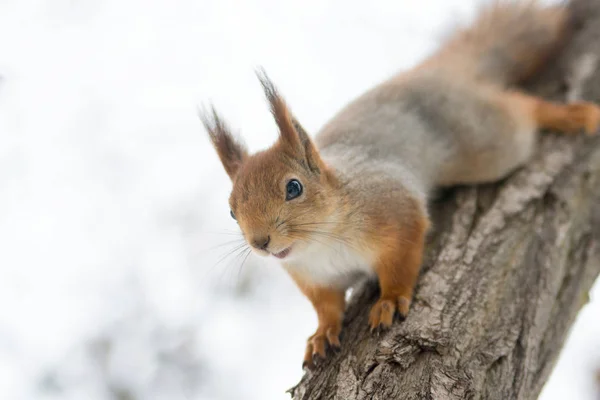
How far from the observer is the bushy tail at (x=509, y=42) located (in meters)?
3.85

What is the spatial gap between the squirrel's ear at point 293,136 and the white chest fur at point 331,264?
342 millimetres

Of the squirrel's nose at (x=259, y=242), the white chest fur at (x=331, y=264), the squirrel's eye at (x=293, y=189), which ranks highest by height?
the squirrel's eye at (x=293, y=189)

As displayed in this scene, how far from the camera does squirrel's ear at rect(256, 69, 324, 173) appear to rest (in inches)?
94.9

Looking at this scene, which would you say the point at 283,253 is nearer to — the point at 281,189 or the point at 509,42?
the point at 281,189

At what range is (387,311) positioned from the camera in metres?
2.40

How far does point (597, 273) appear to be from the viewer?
3043 millimetres

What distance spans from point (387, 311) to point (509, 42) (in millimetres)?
2353

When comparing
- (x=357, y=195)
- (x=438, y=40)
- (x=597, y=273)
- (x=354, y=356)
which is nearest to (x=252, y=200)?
(x=357, y=195)

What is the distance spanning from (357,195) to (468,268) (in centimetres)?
57

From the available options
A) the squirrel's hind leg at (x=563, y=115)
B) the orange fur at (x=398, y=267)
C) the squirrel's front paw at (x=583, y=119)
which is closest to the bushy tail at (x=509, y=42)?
the squirrel's hind leg at (x=563, y=115)

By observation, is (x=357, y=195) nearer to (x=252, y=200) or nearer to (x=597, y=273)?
(x=252, y=200)

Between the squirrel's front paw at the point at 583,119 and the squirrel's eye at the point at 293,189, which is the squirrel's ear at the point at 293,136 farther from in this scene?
the squirrel's front paw at the point at 583,119

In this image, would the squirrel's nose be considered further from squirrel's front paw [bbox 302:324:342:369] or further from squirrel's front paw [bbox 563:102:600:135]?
squirrel's front paw [bbox 563:102:600:135]

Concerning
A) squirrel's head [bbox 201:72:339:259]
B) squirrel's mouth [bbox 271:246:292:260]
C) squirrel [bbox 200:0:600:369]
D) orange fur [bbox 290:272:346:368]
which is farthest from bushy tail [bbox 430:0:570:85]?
squirrel's mouth [bbox 271:246:292:260]
